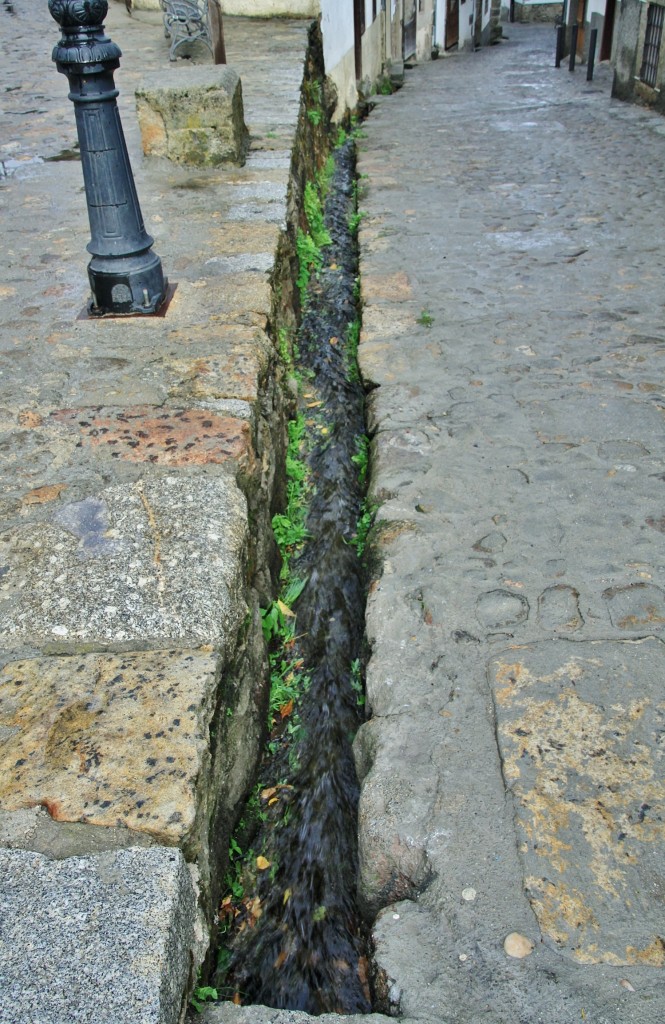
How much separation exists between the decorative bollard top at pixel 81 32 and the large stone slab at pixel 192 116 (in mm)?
1960

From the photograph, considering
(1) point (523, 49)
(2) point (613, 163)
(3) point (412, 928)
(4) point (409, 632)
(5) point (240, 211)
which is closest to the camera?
(3) point (412, 928)

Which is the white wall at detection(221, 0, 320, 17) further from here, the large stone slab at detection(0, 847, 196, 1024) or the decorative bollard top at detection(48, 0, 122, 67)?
the large stone slab at detection(0, 847, 196, 1024)

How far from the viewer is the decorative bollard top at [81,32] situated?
8.97 ft

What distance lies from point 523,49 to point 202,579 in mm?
18581

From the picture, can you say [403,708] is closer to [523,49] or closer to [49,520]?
[49,520]

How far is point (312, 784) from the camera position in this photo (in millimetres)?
2316

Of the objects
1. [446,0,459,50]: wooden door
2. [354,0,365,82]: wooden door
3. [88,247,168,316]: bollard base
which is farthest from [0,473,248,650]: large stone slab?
[446,0,459,50]: wooden door

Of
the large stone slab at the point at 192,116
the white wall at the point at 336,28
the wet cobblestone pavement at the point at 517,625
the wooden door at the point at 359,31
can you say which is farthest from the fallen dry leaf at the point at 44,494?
the wooden door at the point at 359,31

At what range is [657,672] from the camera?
7.34ft

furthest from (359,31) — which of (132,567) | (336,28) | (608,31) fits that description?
(132,567)

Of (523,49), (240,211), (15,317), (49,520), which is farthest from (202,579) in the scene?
(523,49)

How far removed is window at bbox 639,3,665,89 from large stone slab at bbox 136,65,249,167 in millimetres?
6132

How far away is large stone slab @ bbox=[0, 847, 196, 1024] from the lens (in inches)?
48.5

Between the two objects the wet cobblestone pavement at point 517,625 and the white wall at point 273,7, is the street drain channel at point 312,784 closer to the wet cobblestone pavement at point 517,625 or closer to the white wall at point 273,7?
the wet cobblestone pavement at point 517,625
